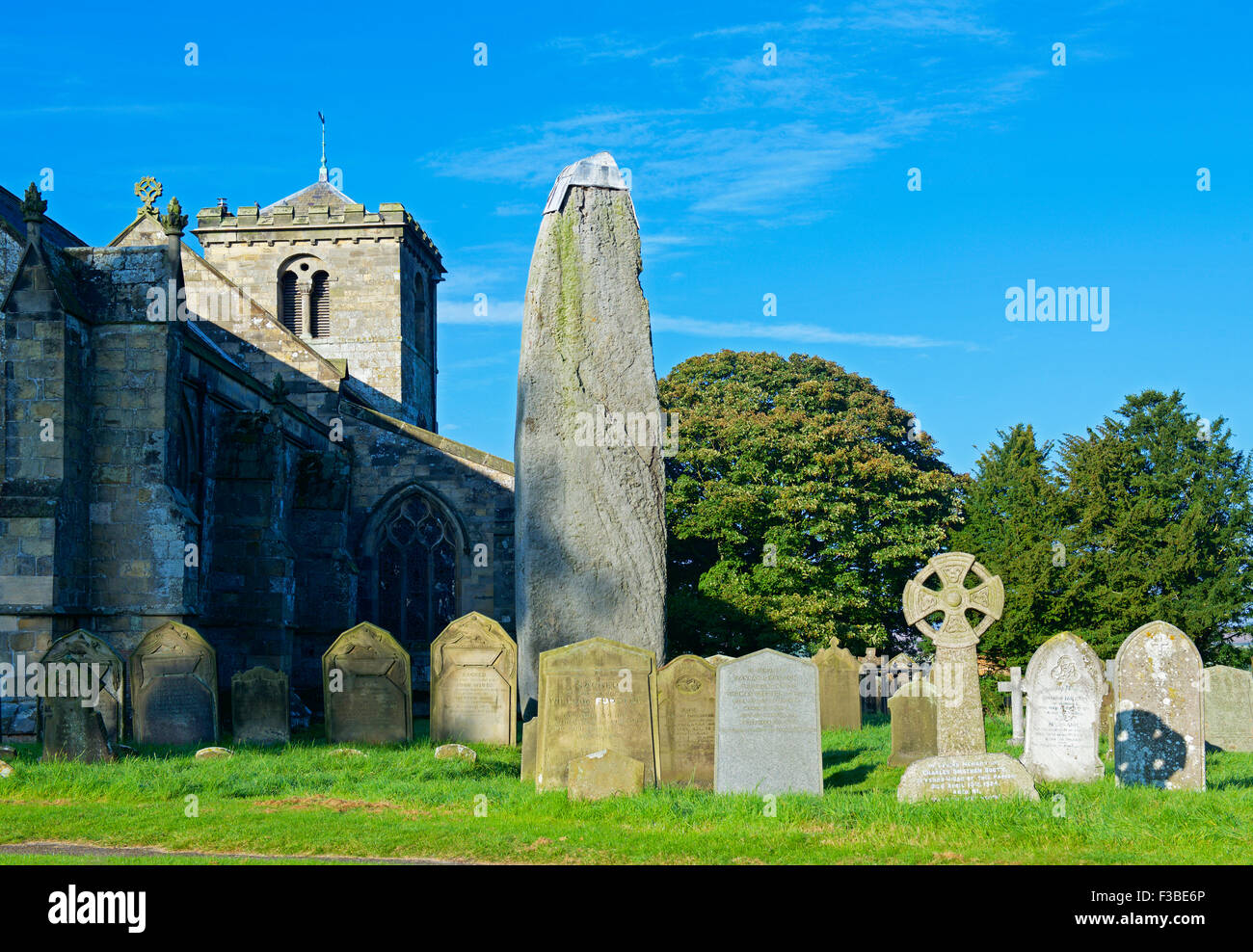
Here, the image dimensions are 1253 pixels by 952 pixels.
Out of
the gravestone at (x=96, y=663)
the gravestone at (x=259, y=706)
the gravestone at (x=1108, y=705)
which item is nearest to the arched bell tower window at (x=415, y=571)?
the gravestone at (x=259, y=706)

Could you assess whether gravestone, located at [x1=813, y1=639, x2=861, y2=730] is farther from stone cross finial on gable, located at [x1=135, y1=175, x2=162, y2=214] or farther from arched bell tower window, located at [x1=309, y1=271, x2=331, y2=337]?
arched bell tower window, located at [x1=309, y1=271, x2=331, y2=337]

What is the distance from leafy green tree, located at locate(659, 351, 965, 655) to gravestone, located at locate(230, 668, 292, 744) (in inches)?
525

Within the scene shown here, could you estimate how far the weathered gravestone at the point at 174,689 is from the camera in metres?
13.3

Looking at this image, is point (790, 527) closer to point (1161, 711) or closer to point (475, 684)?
point (475, 684)

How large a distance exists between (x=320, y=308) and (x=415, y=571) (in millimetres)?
13013

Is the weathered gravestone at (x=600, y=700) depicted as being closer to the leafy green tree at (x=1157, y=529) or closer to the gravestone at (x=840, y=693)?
the gravestone at (x=840, y=693)

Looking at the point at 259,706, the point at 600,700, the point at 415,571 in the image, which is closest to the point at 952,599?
the point at 600,700

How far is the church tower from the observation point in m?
35.1

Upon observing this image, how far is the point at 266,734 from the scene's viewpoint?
43.7 feet

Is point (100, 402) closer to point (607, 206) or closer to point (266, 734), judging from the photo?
point (266, 734)

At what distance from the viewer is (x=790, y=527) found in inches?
1032

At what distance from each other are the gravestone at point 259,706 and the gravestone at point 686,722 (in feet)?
15.4

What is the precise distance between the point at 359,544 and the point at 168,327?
10007 mm

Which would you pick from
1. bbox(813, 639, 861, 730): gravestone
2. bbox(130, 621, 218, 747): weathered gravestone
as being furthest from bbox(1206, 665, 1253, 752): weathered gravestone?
bbox(130, 621, 218, 747): weathered gravestone
